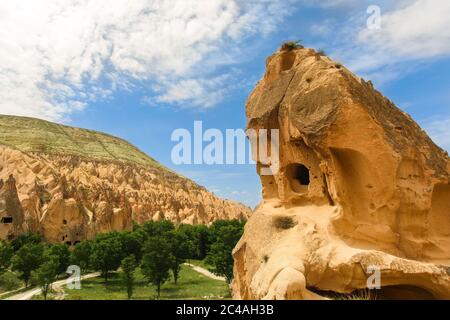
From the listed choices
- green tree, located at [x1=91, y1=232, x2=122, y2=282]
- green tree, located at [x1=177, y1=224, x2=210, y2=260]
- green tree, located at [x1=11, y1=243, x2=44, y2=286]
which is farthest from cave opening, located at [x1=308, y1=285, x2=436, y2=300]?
green tree, located at [x1=177, y1=224, x2=210, y2=260]

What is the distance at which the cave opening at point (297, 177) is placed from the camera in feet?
43.3

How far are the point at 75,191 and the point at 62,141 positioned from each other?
255 feet

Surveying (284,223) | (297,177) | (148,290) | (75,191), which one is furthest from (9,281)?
(284,223)

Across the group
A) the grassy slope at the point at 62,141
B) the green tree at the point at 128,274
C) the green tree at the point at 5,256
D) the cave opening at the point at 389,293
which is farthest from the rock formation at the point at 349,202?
the grassy slope at the point at 62,141

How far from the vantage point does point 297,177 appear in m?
13.7

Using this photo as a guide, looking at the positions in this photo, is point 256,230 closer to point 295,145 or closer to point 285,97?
point 295,145

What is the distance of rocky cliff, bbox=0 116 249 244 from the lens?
57.9m

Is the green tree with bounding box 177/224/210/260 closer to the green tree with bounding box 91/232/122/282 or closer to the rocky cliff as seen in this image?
the rocky cliff

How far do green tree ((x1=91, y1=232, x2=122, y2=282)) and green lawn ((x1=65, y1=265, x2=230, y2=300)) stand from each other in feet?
4.30

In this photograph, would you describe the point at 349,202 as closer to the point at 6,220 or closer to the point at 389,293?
the point at 389,293

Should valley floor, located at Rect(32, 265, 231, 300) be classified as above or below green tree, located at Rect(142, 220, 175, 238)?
below

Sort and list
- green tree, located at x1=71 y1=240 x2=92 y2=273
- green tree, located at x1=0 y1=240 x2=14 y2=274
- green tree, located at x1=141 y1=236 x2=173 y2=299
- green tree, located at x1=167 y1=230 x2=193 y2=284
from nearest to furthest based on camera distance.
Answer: green tree, located at x1=141 y1=236 x2=173 y2=299
green tree, located at x1=0 y1=240 x2=14 y2=274
green tree, located at x1=167 y1=230 x2=193 y2=284
green tree, located at x1=71 y1=240 x2=92 y2=273

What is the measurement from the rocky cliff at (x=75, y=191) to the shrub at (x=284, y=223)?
163 feet
